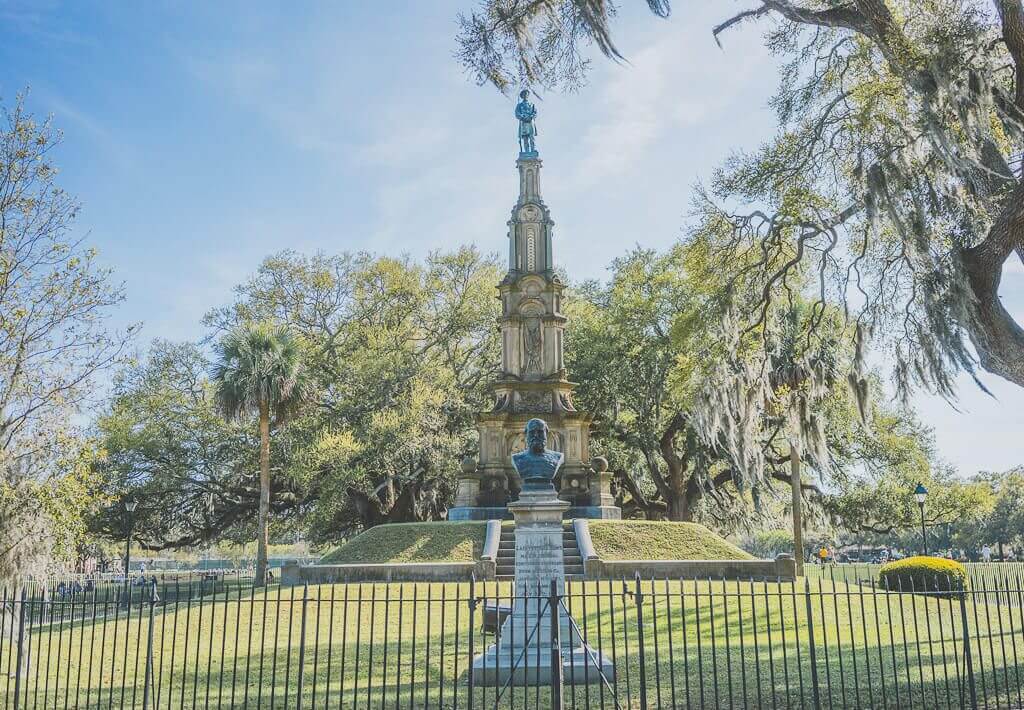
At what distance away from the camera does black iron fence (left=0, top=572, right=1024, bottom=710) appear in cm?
894

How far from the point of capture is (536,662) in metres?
9.93

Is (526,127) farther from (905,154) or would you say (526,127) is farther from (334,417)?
(905,154)

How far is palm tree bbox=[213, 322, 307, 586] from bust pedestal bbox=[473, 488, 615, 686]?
1699cm

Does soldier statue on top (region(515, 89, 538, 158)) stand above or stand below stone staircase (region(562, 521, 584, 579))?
above

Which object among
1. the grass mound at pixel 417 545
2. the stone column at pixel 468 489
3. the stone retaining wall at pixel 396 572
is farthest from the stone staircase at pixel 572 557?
the stone column at pixel 468 489

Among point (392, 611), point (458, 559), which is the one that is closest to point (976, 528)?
point (458, 559)

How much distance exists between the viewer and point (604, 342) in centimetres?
3625

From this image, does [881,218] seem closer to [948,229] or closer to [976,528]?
[948,229]

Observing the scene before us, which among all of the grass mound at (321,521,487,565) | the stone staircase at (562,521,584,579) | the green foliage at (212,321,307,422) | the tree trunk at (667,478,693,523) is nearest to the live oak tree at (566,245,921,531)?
the tree trunk at (667,478,693,523)

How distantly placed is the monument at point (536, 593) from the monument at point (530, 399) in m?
17.7

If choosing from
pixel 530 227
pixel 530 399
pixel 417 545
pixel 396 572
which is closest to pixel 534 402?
pixel 530 399

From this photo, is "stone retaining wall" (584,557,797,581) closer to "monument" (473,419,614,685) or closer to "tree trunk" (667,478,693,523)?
"monument" (473,419,614,685)

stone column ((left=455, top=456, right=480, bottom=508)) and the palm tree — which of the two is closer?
the palm tree

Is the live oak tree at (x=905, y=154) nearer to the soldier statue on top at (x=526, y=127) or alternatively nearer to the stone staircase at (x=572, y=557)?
the stone staircase at (x=572, y=557)
